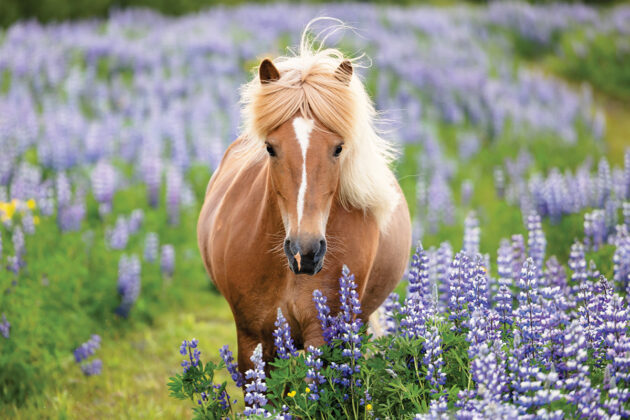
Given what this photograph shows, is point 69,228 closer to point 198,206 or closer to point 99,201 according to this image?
point 99,201

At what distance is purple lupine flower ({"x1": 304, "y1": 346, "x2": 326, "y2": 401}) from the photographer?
299 cm

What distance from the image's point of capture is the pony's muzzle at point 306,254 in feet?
9.11

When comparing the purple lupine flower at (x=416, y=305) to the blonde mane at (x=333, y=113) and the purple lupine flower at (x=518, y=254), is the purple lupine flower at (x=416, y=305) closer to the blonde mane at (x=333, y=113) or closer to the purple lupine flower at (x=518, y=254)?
the blonde mane at (x=333, y=113)

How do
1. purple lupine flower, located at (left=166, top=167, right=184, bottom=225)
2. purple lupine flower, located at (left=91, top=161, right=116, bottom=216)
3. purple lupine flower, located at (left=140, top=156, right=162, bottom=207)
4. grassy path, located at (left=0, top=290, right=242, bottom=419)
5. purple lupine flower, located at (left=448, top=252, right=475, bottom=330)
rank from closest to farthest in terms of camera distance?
purple lupine flower, located at (left=448, top=252, right=475, bottom=330) < grassy path, located at (left=0, top=290, right=242, bottom=419) < purple lupine flower, located at (left=91, top=161, right=116, bottom=216) < purple lupine flower, located at (left=166, top=167, right=184, bottom=225) < purple lupine flower, located at (left=140, top=156, right=162, bottom=207)

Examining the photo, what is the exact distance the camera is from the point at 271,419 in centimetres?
276

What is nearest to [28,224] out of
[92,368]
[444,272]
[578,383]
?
[92,368]

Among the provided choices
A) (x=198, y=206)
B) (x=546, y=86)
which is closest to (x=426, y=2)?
(x=546, y=86)

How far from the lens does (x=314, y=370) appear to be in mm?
3068

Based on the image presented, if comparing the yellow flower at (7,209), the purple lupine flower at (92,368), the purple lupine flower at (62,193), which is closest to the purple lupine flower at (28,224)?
the yellow flower at (7,209)

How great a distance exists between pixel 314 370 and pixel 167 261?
4.13m

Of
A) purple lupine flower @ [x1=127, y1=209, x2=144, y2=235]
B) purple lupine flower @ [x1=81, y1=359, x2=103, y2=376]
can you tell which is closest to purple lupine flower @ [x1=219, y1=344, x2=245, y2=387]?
purple lupine flower @ [x1=81, y1=359, x2=103, y2=376]

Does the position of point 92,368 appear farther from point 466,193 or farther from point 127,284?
point 466,193

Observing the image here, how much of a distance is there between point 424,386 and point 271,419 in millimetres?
803

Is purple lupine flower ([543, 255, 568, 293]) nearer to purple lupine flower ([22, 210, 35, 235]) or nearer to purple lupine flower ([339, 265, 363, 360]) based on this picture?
purple lupine flower ([339, 265, 363, 360])
